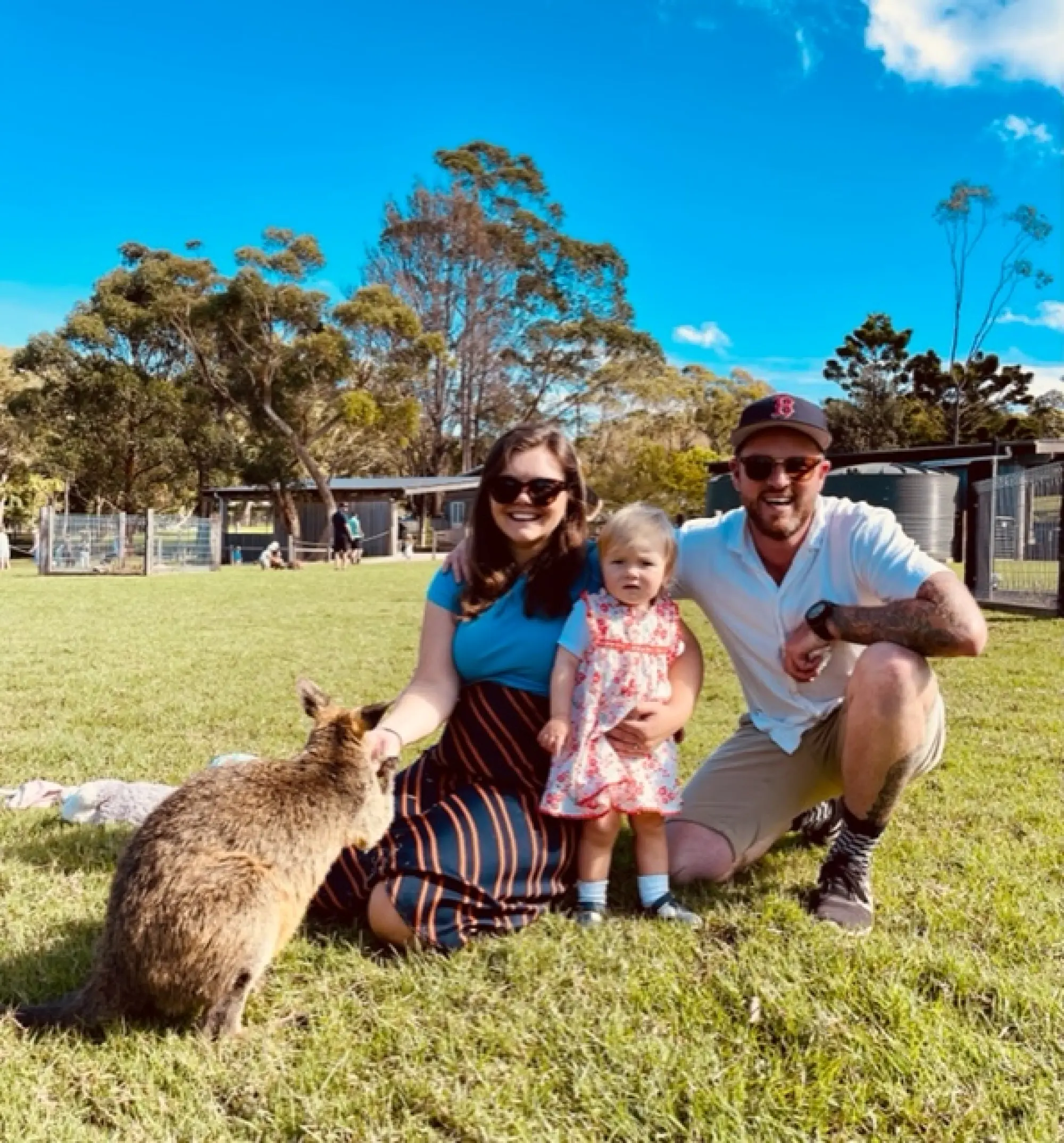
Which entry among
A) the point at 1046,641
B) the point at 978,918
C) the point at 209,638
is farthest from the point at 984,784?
the point at 209,638

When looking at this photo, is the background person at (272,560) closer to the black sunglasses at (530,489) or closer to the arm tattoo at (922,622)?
the black sunglasses at (530,489)

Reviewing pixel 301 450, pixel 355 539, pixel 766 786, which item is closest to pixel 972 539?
pixel 766 786

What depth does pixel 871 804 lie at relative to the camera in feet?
10.5

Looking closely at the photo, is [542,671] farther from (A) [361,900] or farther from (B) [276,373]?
(B) [276,373]

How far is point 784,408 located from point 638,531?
715 millimetres

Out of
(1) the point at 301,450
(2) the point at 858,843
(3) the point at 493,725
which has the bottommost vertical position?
(2) the point at 858,843

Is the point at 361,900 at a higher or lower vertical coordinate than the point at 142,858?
lower

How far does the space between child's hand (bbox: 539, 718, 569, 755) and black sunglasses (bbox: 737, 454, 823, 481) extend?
1.17 m

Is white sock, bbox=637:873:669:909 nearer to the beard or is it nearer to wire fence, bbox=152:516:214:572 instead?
the beard

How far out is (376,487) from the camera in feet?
129

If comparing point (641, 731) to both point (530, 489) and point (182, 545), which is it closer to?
point (530, 489)

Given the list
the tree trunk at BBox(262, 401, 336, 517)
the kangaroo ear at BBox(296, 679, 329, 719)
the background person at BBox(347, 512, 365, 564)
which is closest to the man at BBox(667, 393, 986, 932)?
the kangaroo ear at BBox(296, 679, 329, 719)

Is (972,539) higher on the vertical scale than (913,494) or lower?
lower

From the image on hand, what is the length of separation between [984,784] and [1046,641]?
5.70 metres
